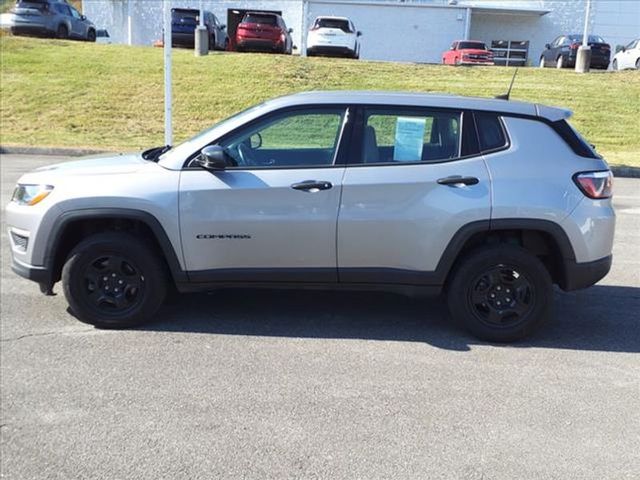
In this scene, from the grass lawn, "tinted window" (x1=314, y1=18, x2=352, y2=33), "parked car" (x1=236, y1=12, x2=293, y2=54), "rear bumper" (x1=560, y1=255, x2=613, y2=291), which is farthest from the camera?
"tinted window" (x1=314, y1=18, x2=352, y2=33)

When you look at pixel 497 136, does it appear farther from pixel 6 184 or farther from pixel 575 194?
pixel 6 184

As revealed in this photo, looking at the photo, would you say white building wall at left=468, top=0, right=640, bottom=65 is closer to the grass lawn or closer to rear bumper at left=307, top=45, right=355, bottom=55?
rear bumper at left=307, top=45, right=355, bottom=55

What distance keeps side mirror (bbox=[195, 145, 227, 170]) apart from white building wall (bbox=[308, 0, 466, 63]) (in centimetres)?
3476

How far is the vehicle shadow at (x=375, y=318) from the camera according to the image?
5.07 m

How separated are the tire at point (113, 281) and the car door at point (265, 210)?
0.31 metres

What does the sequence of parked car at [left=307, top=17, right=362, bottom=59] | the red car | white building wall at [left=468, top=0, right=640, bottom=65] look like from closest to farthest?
1. parked car at [left=307, top=17, right=362, bottom=59]
2. the red car
3. white building wall at [left=468, top=0, right=640, bottom=65]

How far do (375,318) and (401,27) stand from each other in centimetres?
3515

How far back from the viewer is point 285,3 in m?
39.5

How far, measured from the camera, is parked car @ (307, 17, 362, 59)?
2573 cm

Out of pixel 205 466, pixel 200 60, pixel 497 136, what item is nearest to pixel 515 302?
pixel 497 136

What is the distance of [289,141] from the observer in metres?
5.23

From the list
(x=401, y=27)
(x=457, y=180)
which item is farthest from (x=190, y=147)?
(x=401, y=27)

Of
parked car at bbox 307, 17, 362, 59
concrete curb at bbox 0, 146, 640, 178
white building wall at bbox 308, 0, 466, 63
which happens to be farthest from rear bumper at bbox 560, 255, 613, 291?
white building wall at bbox 308, 0, 466, 63

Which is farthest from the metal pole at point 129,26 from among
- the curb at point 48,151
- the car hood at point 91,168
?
the car hood at point 91,168
